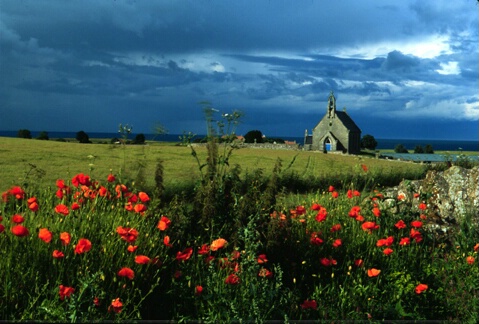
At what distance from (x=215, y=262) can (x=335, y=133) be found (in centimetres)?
4928

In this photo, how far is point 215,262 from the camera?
194 inches

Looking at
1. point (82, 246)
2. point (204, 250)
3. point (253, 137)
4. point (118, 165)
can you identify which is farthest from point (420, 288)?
point (253, 137)

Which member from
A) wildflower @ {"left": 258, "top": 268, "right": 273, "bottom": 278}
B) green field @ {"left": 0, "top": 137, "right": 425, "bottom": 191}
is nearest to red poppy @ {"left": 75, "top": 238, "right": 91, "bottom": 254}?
wildflower @ {"left": 258, "top": 268, "right": 273, "bottom": 278}

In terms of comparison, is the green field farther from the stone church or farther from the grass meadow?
the stone church

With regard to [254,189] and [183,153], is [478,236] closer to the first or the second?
[254,189]

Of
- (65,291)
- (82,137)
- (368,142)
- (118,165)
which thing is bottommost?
(65,291)

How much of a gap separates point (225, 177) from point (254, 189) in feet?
1.29

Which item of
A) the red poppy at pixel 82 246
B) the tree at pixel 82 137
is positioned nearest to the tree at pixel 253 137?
the tree at pixel 82 137

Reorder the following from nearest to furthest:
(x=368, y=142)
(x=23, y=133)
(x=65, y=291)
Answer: (x=65, y=291), (x=23, y=133), (x=368, y=142)

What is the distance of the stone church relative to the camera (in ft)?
170

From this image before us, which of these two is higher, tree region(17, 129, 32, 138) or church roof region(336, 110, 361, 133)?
church roof region(336, 110, 361, 133)

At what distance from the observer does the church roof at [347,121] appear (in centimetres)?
5268

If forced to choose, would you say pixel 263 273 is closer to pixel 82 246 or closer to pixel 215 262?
pixel 215 262

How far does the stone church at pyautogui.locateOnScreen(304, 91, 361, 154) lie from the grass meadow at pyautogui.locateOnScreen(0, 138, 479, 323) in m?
45.4
